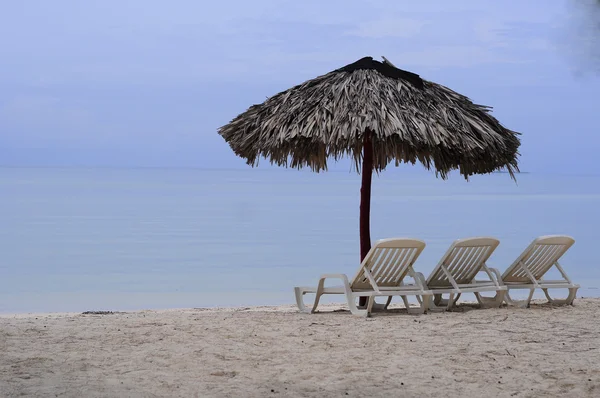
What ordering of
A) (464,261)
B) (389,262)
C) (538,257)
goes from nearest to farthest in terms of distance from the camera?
(389,262)
(464,261)
(538,257)

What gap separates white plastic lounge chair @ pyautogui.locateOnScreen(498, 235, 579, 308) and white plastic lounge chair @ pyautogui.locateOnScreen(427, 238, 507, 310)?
0.24m

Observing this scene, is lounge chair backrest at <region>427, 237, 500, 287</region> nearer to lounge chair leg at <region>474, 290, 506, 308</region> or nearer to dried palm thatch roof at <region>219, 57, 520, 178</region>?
lounge chair leg at <region>474, 290, 506, 308</region>

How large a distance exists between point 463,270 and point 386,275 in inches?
30.8

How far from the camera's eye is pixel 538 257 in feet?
26.7

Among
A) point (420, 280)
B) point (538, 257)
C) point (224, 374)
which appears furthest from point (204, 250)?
point (224, 374)

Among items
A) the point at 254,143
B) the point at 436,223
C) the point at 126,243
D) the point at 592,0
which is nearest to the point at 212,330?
the point at 254,143

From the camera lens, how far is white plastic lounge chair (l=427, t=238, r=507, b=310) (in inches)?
296

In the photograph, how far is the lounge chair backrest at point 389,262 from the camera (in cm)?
718

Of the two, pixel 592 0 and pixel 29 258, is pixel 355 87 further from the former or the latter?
pixel 29 258

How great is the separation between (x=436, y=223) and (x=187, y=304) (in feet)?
61.3

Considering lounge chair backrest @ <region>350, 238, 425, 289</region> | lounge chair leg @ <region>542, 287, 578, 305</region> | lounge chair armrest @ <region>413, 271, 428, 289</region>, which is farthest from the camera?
lounge chair leg @ <region>542, 287, 578, 305</region>

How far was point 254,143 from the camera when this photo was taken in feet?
28.0

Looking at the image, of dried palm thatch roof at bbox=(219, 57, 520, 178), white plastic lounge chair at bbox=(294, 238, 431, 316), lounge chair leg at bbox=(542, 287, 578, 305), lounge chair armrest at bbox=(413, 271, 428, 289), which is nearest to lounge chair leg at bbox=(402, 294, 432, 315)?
white plastic lounge chair at bbox=(294, 238, 431, 316)

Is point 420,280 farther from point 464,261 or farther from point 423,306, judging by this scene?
point 464,261
